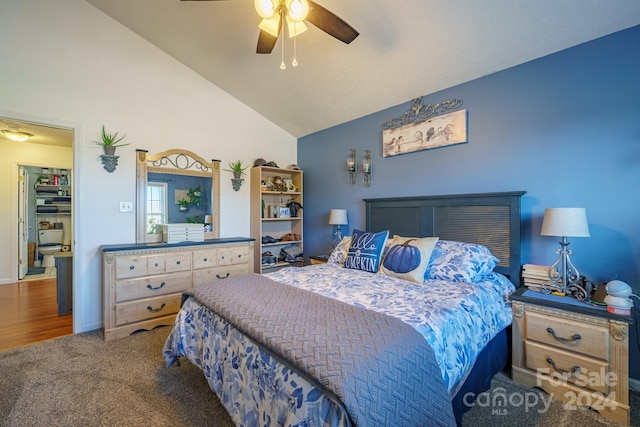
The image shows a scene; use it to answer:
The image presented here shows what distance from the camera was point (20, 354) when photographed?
2.35 meters

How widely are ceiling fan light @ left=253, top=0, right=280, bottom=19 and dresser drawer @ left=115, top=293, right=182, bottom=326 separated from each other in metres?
2.78

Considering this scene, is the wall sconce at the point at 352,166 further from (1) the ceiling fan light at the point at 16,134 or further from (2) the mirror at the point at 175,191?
(1) the ceiling fan light at the point at 16,134

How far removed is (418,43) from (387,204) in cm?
162

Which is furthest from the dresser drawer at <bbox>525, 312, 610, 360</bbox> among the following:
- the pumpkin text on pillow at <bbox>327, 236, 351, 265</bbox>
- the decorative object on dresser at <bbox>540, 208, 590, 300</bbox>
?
the pumpkin text on pillow at <bbox>327, 236, 351, 265</bbox>

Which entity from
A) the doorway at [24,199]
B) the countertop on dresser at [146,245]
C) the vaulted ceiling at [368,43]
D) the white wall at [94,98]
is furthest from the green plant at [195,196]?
the doorway at [24,199]

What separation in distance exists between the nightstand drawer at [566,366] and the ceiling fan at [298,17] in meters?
2.46

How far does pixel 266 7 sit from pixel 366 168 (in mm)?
2147

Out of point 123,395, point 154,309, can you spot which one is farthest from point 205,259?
point 123,395

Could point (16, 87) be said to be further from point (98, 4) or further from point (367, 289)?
point (367, 289)

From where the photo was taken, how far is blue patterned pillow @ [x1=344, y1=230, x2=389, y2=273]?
2.52 meters

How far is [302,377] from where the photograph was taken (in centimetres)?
105

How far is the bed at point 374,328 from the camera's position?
Result: 1.02 meters

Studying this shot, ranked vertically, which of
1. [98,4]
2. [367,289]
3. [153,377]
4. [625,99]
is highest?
[98,4]

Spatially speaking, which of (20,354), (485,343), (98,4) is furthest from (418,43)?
(20,354)
